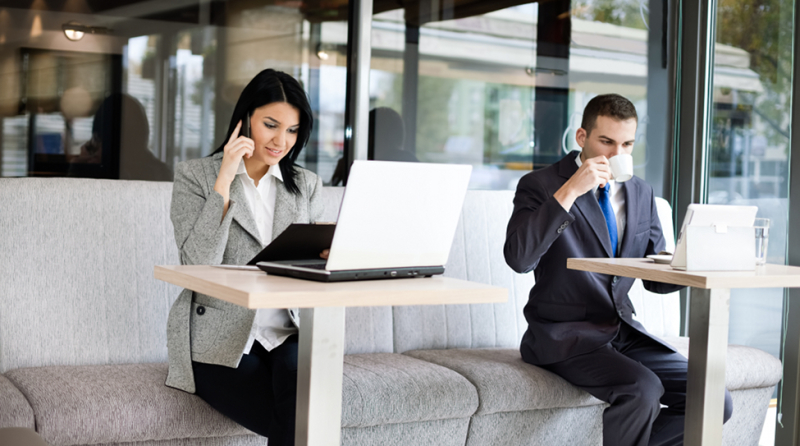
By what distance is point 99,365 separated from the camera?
2.26 metres

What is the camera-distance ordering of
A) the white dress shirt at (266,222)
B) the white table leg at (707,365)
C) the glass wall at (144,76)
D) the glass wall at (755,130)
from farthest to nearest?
the glass wall at (755,130), the glass wall at (144,76), the white dress shirt at (266,222), the white table leg at (707,365)

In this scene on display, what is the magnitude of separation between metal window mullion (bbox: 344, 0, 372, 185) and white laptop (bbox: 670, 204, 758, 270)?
1.56 metres

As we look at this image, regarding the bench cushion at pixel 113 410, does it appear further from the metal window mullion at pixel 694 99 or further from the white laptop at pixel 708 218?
the metal window mullion at pixel 694 99

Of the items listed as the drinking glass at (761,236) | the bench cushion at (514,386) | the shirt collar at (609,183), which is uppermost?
the shirt collar at (609,183)

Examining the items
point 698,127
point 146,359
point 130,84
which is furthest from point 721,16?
point 146,359

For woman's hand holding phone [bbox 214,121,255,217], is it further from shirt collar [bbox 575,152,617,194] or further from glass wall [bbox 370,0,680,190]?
glass wall [bbox 370,0,680,190]

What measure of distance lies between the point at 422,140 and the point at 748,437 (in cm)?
171

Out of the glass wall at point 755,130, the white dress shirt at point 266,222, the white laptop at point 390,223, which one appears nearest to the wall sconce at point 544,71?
A: the glass wall at point 755,130

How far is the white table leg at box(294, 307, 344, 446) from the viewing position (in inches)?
55.4

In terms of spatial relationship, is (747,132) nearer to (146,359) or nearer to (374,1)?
(374,1)

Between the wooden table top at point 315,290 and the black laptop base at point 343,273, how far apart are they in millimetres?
13

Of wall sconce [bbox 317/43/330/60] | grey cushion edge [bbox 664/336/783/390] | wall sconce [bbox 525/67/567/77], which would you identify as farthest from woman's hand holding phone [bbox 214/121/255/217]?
wall sconce [bbox 525/67/567/77]

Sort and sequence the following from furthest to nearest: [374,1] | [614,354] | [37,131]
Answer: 1. [374,1]
2. [37,131]
3. [614,354]

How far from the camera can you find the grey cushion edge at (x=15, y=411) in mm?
1730
